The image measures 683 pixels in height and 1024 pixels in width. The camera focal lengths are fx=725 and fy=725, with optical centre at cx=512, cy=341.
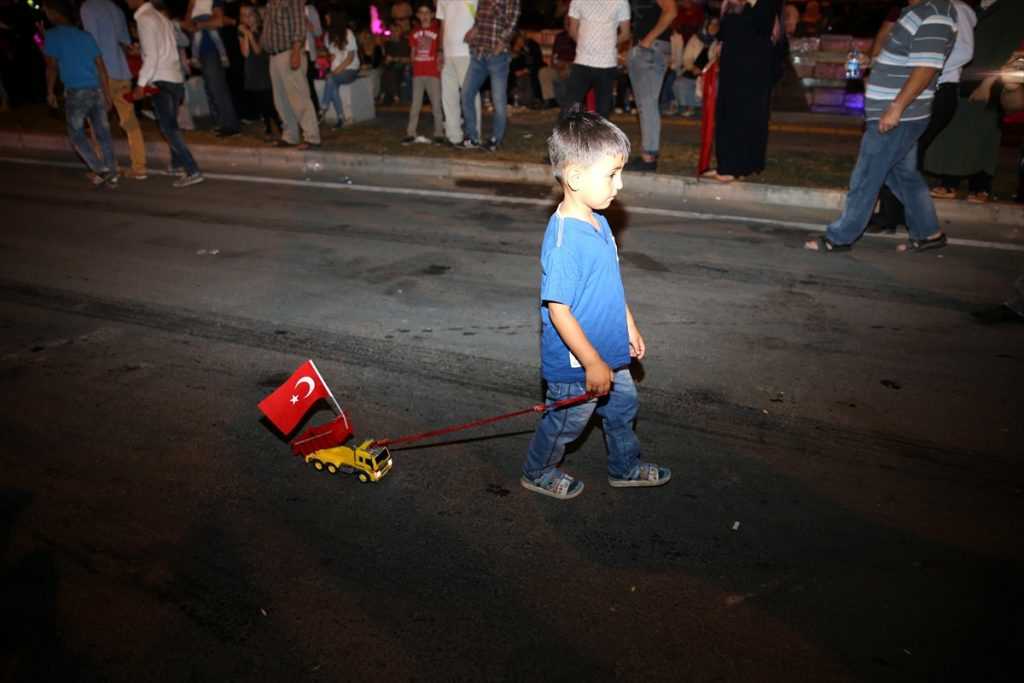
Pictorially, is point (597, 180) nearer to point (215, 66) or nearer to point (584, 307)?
point (584, 307)

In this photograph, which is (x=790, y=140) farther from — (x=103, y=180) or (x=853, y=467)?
Answer: (x=103, y=180)

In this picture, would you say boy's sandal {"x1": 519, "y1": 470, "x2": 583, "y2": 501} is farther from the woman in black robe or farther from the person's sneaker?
the person's sneaker

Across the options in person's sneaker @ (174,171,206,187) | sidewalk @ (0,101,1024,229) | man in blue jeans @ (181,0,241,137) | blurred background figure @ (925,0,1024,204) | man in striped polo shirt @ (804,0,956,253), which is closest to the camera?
man in striped polo shirt @ (804,0,956,253)

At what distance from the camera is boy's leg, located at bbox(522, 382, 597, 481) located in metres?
3.09

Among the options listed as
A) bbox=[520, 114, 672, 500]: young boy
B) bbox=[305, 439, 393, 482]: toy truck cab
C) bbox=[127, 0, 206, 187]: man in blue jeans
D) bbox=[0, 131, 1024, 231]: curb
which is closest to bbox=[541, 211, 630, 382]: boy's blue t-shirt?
→ bbox=[520, 114, 672, 500]: young boy

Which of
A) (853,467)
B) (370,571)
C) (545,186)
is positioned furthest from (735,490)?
(545,186)

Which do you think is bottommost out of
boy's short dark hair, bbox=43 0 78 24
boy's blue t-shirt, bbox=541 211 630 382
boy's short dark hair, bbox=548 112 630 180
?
boy's blue t-shirt, bbox=541 211 630 382

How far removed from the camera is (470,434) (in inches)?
152

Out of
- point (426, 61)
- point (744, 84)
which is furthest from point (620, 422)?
point (426, 61)

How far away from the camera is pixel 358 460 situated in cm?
344

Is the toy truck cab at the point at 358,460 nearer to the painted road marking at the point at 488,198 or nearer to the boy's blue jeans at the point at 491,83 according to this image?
the painted road marking at the point at 488,198

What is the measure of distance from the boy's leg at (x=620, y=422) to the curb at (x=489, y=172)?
5607 millimetres

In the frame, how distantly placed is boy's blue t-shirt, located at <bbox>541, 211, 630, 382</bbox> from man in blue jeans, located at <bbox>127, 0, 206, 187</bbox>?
8.16m

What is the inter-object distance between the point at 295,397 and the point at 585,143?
1.80 m
